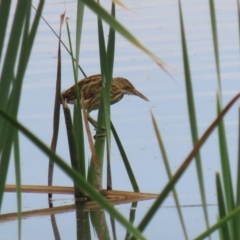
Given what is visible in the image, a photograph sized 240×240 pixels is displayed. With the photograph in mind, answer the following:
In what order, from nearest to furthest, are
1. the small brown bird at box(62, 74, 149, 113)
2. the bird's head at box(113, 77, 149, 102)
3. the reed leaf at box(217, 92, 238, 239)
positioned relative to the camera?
the reed leaf at box(217, 92, 238, 239)
the small brown bird at box(62, 74, 149, 113)
the bird's head at box(113, 77, 149, 102)

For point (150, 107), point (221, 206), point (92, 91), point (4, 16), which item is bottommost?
point (221, 206)

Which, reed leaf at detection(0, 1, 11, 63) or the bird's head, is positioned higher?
the bird's head

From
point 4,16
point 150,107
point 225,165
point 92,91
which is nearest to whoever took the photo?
point 4,16

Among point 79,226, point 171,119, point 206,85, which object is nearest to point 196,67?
point 206,85

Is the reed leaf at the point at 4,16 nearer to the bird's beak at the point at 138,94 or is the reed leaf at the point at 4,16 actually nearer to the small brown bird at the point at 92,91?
the small brown bird at the point at 92,91

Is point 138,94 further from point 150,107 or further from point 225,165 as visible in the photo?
point 225,165

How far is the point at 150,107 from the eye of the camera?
13.7ft

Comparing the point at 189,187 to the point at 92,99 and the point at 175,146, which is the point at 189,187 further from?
the point at 92,99

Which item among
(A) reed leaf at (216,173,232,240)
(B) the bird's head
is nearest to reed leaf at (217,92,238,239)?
(A) reed leaf at (216,173,232,240)

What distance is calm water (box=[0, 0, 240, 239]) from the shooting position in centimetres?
383

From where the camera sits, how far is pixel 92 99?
4703 mm

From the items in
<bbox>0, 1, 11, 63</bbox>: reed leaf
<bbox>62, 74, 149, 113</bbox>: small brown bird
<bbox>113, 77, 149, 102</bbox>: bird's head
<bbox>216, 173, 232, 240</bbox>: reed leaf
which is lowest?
<bbox>216, 173, 232, 240</bbox>: reed leaf

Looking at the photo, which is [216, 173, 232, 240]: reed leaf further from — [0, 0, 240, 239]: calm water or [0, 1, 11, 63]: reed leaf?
[0, 0, 240, 239]: calm water

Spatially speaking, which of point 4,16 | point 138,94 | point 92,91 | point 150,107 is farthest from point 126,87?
point 4,16
